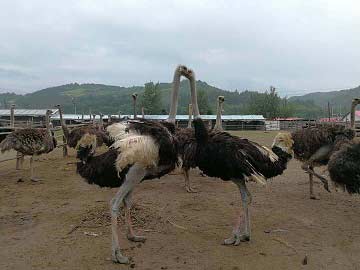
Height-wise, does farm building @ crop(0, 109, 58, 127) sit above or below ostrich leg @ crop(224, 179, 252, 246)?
above

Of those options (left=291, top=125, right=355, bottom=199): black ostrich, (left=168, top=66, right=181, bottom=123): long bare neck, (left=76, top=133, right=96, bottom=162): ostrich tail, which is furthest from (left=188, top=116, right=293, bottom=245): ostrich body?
(left=291, top=125, right=355, bottom=199): black ostrich

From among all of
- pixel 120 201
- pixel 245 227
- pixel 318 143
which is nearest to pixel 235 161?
pixel 245 227

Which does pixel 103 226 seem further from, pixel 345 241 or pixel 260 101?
pixel 260 101

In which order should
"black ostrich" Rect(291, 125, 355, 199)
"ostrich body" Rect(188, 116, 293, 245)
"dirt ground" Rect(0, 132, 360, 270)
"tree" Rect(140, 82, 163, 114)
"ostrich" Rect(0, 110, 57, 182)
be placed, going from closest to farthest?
"dirt ground" Rect(0, 132, 360, 270), "ostrich body" Rect(188, 116, 293, 245), "black ostrich" Rect(291, 125, 355, 199), "ostrich" Rect(0, 110, 57, 182), "tree" Rect(140, 82, 163, 114)

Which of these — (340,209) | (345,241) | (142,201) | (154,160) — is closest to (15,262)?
(154,160)

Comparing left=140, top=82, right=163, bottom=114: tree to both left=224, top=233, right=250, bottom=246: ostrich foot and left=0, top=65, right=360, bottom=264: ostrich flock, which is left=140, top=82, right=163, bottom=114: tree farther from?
left=224, top=233, right=250, bottom=246: ostrich foot

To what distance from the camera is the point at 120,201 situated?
13.1ft

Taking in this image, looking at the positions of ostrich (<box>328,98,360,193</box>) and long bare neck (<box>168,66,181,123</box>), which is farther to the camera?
long bare neck (<box>168,66,181,123</box>)

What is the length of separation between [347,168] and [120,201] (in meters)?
2.54

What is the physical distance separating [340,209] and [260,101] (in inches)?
2706

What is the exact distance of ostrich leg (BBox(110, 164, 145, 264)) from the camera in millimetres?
3861

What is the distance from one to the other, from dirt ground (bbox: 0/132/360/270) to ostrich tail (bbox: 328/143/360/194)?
0.50 metres

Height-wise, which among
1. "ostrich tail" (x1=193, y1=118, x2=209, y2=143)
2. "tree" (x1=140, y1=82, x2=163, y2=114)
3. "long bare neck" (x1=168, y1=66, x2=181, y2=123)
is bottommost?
"ostrich tail" (x1=193, y1=118, x2=209, y2=143)

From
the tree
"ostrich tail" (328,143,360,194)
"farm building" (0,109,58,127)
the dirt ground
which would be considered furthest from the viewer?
the tree
